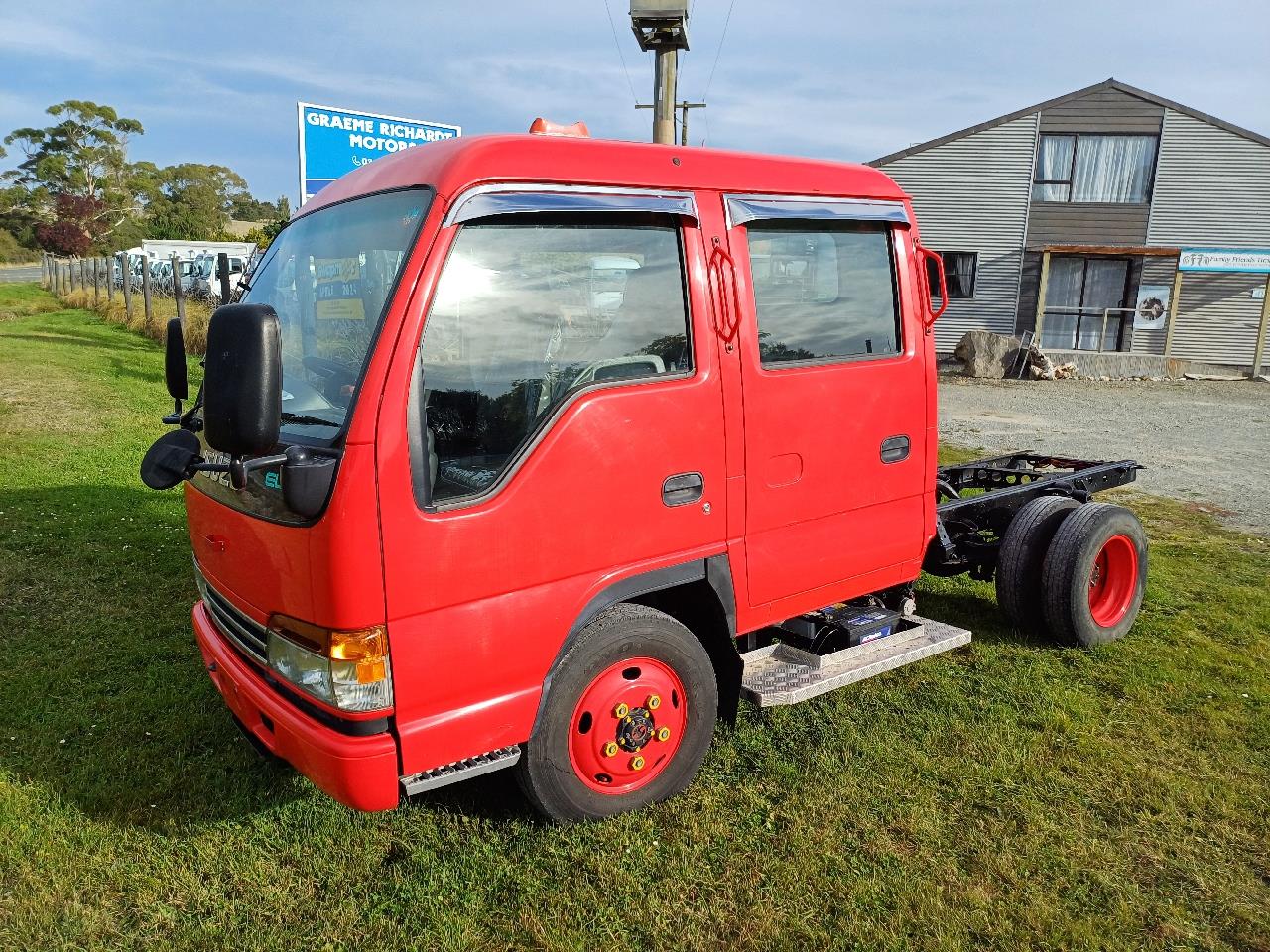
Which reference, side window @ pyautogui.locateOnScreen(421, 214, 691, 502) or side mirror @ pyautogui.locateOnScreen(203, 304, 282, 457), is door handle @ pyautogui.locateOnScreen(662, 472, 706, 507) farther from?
side mirror @ pyautogui.locateOnScreen(203, 304, 282, 457)

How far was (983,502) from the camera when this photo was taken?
16.8ft

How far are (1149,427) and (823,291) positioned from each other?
12336 millimetres

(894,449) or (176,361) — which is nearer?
(176,361)

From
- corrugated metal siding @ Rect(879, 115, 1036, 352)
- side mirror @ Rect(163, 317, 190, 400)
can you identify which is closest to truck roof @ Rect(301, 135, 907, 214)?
side mirror @ Rect(163, 317, 190, 400)

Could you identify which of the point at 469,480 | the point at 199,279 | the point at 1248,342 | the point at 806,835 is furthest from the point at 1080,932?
the point at 199,279

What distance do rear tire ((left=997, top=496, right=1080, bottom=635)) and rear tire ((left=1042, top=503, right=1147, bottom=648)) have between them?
0.08 meters

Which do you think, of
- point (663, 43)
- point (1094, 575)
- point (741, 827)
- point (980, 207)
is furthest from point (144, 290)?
point (980, 207)

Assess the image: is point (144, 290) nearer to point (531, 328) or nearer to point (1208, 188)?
point (531, 328)

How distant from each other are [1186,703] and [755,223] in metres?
3.32

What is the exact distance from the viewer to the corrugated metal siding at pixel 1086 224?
928 inches

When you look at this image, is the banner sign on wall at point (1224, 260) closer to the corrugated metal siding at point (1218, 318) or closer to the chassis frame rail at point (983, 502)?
the corrugated metal siding at point (1218, 318)

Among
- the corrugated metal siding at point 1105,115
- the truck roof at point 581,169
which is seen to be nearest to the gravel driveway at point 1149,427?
the truck roof at point 581,169

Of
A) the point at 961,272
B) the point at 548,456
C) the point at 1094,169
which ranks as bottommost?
the point at 548,456

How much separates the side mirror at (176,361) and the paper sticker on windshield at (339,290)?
28.4 inches
